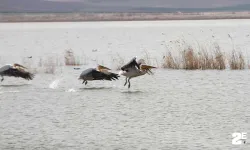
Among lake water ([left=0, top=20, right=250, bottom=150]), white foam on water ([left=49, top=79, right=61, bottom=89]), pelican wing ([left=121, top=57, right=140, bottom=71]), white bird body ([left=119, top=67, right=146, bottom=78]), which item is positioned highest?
pelican wing ([left=121, top=57, right=140, bottom=71])

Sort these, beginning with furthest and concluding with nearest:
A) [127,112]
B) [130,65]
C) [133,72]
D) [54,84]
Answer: [54,84] < [133,72] < [130,65] < [127,112]

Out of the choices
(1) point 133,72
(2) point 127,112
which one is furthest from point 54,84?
(2) point 127,112

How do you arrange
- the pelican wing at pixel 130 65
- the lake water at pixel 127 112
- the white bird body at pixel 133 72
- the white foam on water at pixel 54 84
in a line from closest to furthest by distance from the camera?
the lake water at pixel 127 112 < the pelican wing at pixel 130 65 < the white bird body at pixel 133 72 < the white foam on water at pixel 54 84

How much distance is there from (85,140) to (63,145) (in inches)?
23.1

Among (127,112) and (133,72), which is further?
(133,72)

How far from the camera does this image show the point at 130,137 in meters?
13.1

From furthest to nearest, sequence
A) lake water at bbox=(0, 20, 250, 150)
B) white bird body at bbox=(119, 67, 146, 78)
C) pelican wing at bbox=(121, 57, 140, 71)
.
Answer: white bird body at bbox=(119, 67, 146, 78) < pelican wing at bbox=(121, 57, 140, 71) < lake water at bbox=(0, 20, 250, 150)

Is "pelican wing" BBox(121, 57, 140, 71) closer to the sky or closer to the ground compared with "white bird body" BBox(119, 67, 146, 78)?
closer to the sky

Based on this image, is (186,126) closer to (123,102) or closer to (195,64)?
(123,102)

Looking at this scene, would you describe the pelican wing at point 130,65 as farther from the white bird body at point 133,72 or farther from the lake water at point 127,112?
the lake water at point 127,112

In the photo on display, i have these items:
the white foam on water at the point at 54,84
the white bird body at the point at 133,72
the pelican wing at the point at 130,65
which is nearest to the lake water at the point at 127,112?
the white foam on water at the point at 54,84

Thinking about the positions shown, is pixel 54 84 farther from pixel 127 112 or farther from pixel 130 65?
pixel 127 112

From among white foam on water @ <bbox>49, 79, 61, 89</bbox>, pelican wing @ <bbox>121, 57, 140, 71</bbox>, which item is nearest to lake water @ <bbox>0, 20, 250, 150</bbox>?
white foam on water @ <bbox>49, 79, 61, 89</bbox>

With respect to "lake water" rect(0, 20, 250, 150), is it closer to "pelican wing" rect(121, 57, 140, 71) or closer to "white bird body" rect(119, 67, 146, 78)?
"white bird body" rect(119, 67, 146, 78)
